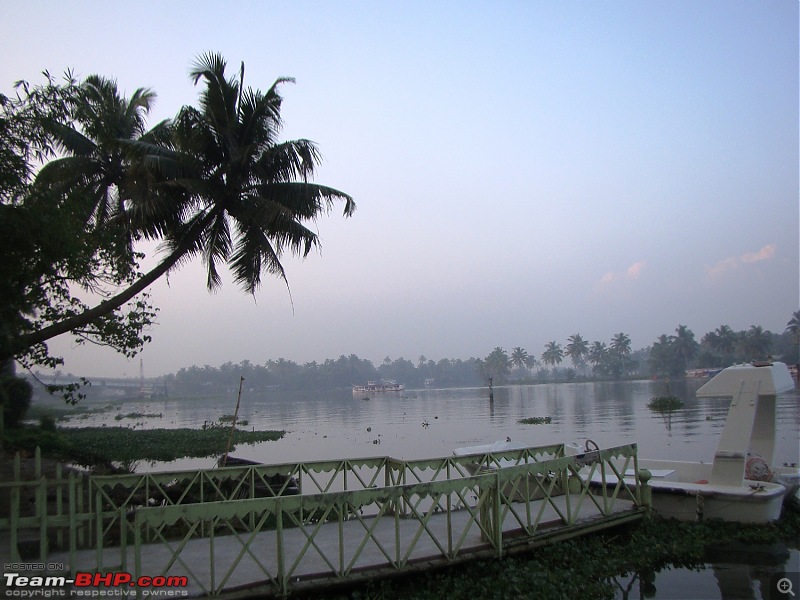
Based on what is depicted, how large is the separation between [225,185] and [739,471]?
13.4 m

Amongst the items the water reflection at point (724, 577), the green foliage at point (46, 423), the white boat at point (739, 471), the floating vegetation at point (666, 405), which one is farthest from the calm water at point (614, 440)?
the green foliage at point (46, 423)

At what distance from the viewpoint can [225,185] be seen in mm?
15461

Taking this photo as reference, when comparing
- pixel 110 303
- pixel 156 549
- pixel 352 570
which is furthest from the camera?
pixel 110 303

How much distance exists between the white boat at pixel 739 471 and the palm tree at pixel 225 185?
10002 millimetres

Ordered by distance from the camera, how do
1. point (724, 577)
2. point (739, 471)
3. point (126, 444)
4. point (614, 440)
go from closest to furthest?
point (724, 577) < point (739, 471) < point (614, 440) < point (126, 444)

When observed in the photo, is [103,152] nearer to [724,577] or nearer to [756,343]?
[724,577]

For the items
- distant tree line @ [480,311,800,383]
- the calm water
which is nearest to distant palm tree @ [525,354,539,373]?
distant tree line @ [480,311,800,383]

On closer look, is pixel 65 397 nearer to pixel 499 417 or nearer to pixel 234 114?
pixel 234 114

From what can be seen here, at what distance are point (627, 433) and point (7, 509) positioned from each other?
30503mm

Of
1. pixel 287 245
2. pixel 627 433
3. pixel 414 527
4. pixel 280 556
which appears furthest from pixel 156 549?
pixel 627 433

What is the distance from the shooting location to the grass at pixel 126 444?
71.9 ft

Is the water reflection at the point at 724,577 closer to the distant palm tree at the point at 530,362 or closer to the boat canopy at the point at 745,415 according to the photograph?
the boat canopy at the point at 745,415

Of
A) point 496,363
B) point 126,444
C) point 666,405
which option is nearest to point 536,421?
point 666,405

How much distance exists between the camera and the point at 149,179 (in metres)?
14.5
